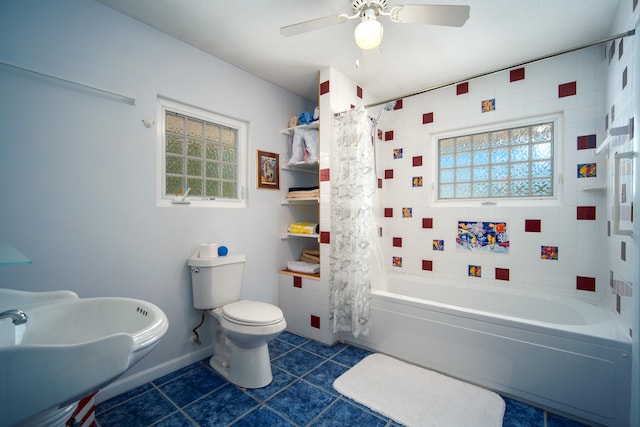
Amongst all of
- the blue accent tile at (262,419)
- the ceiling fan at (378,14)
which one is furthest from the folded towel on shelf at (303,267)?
the ceiling fan at (378,14)

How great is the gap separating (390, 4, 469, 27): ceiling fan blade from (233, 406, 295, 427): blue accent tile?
84.5 inches

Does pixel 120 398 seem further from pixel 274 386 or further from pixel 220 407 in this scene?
pixel 274 386

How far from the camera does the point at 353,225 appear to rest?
2.22m

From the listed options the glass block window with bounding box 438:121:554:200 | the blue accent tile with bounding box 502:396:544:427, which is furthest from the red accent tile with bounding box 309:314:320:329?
the glass block window with bounding box 438:121:554:200

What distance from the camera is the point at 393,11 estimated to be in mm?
1370

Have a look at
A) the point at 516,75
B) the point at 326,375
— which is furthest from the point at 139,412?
the point at 516,75

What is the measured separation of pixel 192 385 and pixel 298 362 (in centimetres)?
72

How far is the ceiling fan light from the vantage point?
1.39 meters

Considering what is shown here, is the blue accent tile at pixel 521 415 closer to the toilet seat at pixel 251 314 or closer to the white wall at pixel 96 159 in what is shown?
the toilet seat at pixel 251 314

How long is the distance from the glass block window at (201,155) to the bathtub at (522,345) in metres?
1.54

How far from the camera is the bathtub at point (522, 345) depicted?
144 centimetres

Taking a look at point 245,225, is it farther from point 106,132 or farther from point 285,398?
point 285,398

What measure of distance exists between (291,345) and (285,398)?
0.68 m

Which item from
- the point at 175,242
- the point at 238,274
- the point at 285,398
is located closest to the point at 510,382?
the point at 285,398
